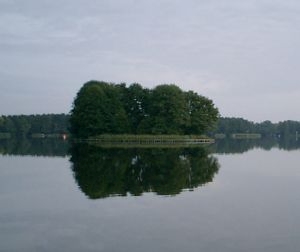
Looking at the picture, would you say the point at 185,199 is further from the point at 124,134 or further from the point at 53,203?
the point at 124,134

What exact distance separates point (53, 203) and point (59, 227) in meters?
4.18

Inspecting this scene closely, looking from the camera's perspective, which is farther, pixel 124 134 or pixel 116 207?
pixel 124 134

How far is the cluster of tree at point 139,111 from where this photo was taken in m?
86.2

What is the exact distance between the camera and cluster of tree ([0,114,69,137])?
178m

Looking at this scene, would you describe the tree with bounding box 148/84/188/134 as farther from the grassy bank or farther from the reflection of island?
the reflection of island

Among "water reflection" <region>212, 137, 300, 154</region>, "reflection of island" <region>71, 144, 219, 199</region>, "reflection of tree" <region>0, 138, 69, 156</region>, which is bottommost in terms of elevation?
"reflection of island" <region>71, 144, 219, 199</region>

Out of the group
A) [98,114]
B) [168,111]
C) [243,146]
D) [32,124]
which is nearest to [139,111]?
[168,111]

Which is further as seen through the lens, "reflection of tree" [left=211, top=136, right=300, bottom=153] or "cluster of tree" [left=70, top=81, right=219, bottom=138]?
"cluster of tree" [left=70, top=81, right=219, bottom=138]

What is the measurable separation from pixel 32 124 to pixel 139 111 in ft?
340

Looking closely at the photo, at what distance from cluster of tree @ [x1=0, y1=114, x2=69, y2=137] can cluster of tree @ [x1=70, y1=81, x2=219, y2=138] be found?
88.8 meters

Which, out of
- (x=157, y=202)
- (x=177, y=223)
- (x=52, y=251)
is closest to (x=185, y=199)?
(x=157, y=202)

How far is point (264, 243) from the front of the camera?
11.4 metres

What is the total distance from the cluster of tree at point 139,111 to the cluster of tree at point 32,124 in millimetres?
88843

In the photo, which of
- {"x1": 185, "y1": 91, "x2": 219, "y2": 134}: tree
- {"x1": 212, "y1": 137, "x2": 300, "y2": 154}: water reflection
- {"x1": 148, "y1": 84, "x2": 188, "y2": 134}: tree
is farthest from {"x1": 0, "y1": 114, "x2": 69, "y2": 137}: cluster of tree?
{"x1": 212, "y1": 137, "x2": 300, "y2": 154}: water reflection
